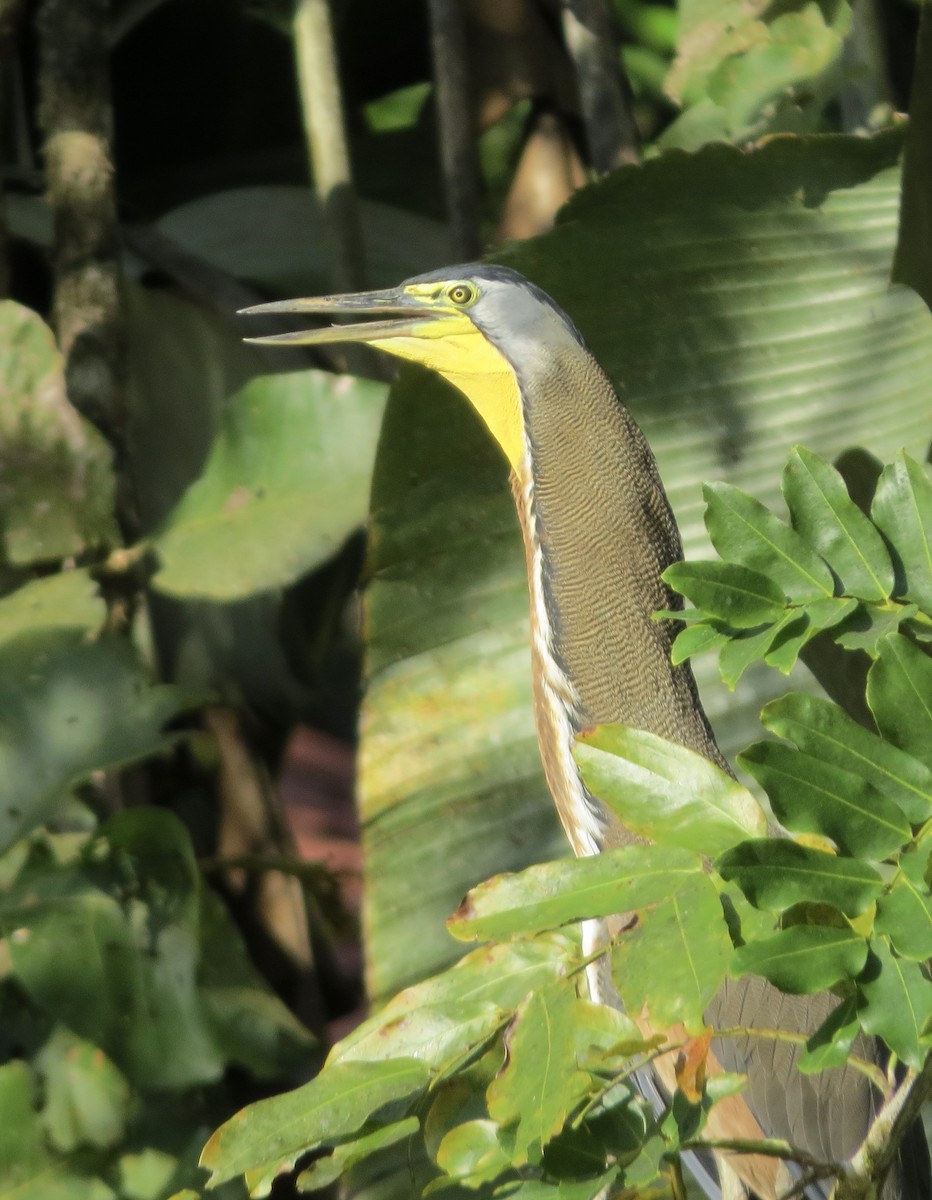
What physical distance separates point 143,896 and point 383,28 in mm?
1494

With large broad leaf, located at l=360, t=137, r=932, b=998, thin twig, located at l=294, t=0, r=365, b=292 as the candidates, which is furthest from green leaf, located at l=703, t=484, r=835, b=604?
thin twig, located at l=294, t=0, r=365, b=292

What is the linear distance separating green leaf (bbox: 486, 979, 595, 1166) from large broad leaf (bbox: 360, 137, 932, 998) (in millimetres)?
699

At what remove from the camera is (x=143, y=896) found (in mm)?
1312

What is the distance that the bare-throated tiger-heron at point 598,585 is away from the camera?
3.49 ft

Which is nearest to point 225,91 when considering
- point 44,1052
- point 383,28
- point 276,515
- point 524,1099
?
point 383,28

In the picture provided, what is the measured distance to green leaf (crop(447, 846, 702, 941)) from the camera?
48 centimetres

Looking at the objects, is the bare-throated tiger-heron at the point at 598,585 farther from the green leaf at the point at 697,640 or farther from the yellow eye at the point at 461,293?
the green leaf at the point at 697,640

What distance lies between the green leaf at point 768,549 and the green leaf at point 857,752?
0.09 metres

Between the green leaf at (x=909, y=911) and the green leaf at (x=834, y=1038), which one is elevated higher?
the green leaf at (x=909, y=911)

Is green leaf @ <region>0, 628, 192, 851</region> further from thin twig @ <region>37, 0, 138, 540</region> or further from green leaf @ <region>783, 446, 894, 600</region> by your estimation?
green leaf @ <region>783, 446, 894, 600</region>

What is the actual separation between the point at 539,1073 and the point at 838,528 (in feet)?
0.78

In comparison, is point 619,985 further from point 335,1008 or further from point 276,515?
point 335,1008

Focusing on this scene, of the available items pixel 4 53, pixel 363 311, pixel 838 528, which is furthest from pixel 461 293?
pixel 4 53

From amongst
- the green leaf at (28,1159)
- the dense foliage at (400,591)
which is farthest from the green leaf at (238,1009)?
the green leaf at (28,1159)
